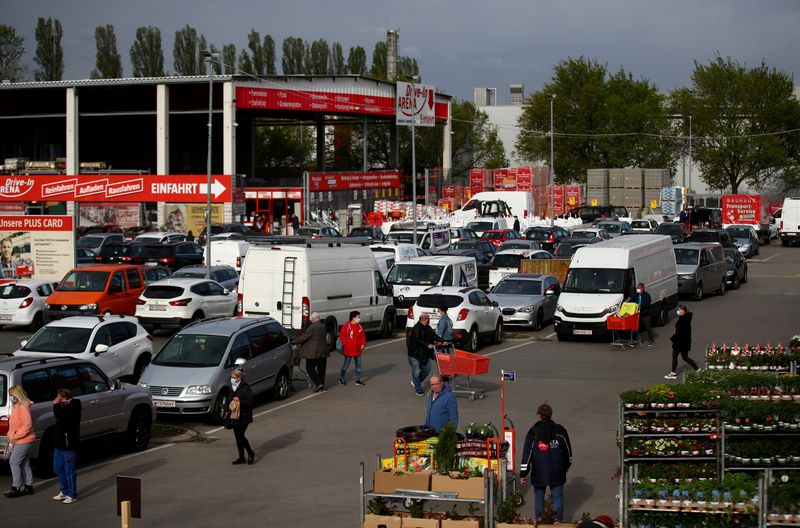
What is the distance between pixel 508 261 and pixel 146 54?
2705 inches

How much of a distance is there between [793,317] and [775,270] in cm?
1751

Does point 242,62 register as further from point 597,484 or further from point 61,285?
point 597,484

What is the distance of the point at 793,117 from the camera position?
96.4 m

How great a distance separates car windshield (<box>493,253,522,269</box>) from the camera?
123ft

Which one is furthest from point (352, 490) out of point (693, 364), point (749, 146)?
point (749, 146)

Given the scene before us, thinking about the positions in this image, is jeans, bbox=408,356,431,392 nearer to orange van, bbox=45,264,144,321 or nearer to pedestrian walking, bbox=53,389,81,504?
pedestrian walking, bbox=53,389,81,504

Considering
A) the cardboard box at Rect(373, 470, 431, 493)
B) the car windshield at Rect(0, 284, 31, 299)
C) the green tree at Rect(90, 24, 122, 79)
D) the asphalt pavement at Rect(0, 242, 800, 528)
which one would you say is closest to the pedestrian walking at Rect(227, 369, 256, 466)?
the asphalt pavement at Rect(0, 242, 800, 528)

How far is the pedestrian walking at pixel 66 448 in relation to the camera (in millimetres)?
13312

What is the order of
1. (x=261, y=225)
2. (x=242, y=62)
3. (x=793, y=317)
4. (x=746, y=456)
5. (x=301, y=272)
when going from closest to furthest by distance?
1. (x=746, y=456)
2. (x=301, y=272)
3. (x=793, y=317)
4. (x=261, y=225)
5. (x=242, y=62)

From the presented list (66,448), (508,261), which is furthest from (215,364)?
(508,261)

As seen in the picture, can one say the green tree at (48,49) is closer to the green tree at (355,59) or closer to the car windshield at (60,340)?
the green tree at (355,59)

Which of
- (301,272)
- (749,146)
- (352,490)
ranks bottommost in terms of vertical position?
(352,490)

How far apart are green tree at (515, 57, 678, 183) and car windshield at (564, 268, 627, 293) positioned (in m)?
72.8

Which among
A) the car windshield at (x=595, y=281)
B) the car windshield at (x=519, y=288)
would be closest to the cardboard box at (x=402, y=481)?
the car windshield at (x=595, y=281)
